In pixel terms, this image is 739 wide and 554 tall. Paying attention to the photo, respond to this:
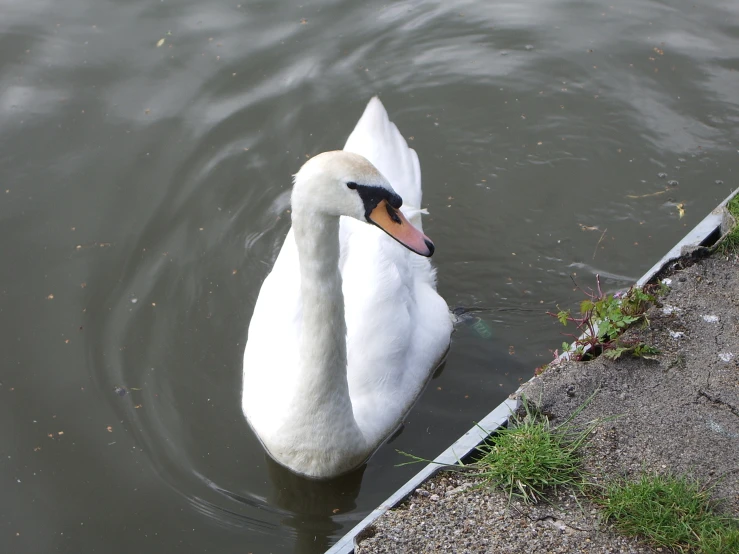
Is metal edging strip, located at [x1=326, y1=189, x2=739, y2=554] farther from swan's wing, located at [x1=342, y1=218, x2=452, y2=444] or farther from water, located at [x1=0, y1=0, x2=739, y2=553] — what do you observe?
water, located at [x1=0, y1=0, x2=739, y2=553]

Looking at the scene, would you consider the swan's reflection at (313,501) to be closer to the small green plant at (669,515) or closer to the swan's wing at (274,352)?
the swan's wing at (274,352)

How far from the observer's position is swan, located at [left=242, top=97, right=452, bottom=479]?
389 cm

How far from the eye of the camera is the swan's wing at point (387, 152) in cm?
641

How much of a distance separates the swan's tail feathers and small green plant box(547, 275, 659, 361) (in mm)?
2060

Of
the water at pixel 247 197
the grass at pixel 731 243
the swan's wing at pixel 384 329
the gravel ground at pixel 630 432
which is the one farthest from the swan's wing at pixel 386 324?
the grass at pixel 731 243

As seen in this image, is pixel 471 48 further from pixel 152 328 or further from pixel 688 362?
pixel 688 362

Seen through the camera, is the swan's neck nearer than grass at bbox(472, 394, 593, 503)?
No

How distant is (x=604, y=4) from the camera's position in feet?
30.5

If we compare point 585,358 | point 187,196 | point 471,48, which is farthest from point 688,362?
point 471,48

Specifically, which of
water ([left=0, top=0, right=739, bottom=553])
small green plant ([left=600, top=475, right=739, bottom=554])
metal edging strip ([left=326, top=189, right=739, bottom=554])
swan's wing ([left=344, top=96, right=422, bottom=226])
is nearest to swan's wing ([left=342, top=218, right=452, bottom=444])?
water ([left=0, top=0, right=739, bottom=553])

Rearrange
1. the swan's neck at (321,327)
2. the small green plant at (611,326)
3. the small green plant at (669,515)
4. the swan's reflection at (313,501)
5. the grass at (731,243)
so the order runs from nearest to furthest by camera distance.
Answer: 1. the small green plant at (669,515)
2. the swan's neck at (321,327)
3. the small green plant at (611,326)
4. the swan's reflection at (313,501)
5. the grass at (731,243)

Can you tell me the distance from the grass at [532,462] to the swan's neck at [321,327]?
0.88 meters

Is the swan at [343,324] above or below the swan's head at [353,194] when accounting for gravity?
below

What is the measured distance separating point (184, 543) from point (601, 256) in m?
3.77
